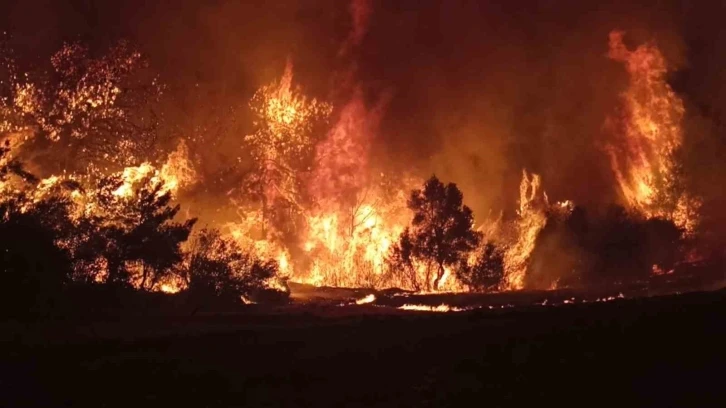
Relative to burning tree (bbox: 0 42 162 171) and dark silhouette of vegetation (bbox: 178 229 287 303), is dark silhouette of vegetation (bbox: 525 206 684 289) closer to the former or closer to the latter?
dark silhouette of vegetation (bbox: 178 229 287 303)

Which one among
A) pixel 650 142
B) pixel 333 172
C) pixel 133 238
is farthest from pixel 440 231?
pixel 650 142

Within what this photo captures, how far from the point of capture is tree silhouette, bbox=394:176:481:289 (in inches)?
1227

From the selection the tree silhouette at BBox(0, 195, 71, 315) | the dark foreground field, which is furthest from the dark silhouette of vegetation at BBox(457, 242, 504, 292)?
the tree silhouette at BBox(0, 195, 71, 315)

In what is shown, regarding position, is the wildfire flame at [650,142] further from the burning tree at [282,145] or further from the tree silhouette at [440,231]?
the burning tree at [282,145]

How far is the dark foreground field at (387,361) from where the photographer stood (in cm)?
1155

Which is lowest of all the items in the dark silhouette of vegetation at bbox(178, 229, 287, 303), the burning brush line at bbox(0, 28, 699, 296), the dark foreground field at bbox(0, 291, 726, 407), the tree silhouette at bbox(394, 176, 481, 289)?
the dark foreground field at bbox(0, 291, 726, 407)

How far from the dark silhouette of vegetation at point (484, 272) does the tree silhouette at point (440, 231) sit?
511mm

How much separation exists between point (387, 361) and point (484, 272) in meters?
18.1

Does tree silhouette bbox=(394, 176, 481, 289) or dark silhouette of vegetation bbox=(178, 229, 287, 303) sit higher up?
tree silhouette bbox=(394, 176, 481, 289)

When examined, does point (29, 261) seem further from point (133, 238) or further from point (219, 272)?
point (219, 272)

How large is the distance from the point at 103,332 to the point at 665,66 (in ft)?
124

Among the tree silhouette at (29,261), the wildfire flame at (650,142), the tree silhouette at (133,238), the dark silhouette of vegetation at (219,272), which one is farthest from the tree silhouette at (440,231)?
the tree silhouette at (29,261)

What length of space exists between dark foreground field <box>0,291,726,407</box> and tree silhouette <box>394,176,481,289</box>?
1302cm

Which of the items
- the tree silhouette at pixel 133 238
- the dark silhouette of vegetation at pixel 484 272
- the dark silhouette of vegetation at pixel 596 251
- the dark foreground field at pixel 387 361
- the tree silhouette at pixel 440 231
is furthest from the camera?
the dark silhouette of vegetation at pixel 596 251
